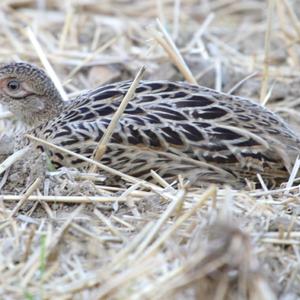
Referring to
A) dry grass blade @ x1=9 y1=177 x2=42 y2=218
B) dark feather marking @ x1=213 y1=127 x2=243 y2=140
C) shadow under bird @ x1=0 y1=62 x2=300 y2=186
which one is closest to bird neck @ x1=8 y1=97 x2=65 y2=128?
shadow under bird @ x1=0 y1=62 x2=300 y2=186

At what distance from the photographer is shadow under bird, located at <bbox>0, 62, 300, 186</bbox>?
5762 millimetres

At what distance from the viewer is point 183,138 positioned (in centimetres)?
577

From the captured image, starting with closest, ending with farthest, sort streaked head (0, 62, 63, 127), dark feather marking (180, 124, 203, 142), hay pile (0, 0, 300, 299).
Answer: hay pile (0, 0, 300, 299) < dark feather marking (180, 124, 203, 142) < streaked head (0, 62, 63, 127)

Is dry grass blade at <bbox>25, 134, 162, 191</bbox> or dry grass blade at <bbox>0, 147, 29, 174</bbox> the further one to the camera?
dry grass blade at <bbox>0, 147, 29, 174</bbox>

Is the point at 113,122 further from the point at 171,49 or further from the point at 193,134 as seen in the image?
the point at 171,49

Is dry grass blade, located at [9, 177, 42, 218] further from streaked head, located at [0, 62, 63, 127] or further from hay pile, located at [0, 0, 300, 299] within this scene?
streaked head, located at [0, 62, 63, 127]

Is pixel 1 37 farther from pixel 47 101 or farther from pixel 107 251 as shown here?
pixel 107 251

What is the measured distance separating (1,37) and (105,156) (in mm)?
3245

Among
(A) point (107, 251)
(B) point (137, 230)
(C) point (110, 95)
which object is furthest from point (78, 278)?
(C) point (110, 95)

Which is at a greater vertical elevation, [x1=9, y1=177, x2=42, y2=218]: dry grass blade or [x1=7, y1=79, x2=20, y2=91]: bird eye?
[x1=7, y1=79, x2=20, y2=91]: bird eye

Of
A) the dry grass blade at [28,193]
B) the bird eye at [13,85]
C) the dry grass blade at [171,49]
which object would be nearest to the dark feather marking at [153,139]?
the dry grass blade at [28,193]

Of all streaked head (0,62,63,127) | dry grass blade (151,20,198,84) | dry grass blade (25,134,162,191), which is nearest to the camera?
dry grass blade (25,134,162,191)

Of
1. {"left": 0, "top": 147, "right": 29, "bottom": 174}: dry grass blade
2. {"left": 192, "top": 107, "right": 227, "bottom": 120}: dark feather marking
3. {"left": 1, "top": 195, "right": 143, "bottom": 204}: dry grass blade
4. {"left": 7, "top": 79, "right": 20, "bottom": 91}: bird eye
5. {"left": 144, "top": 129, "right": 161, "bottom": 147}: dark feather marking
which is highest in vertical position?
{"left": 7, "top": 79, "right": 20, "bottom": 91}: bird eye

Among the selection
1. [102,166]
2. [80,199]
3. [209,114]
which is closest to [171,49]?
[209,114]
